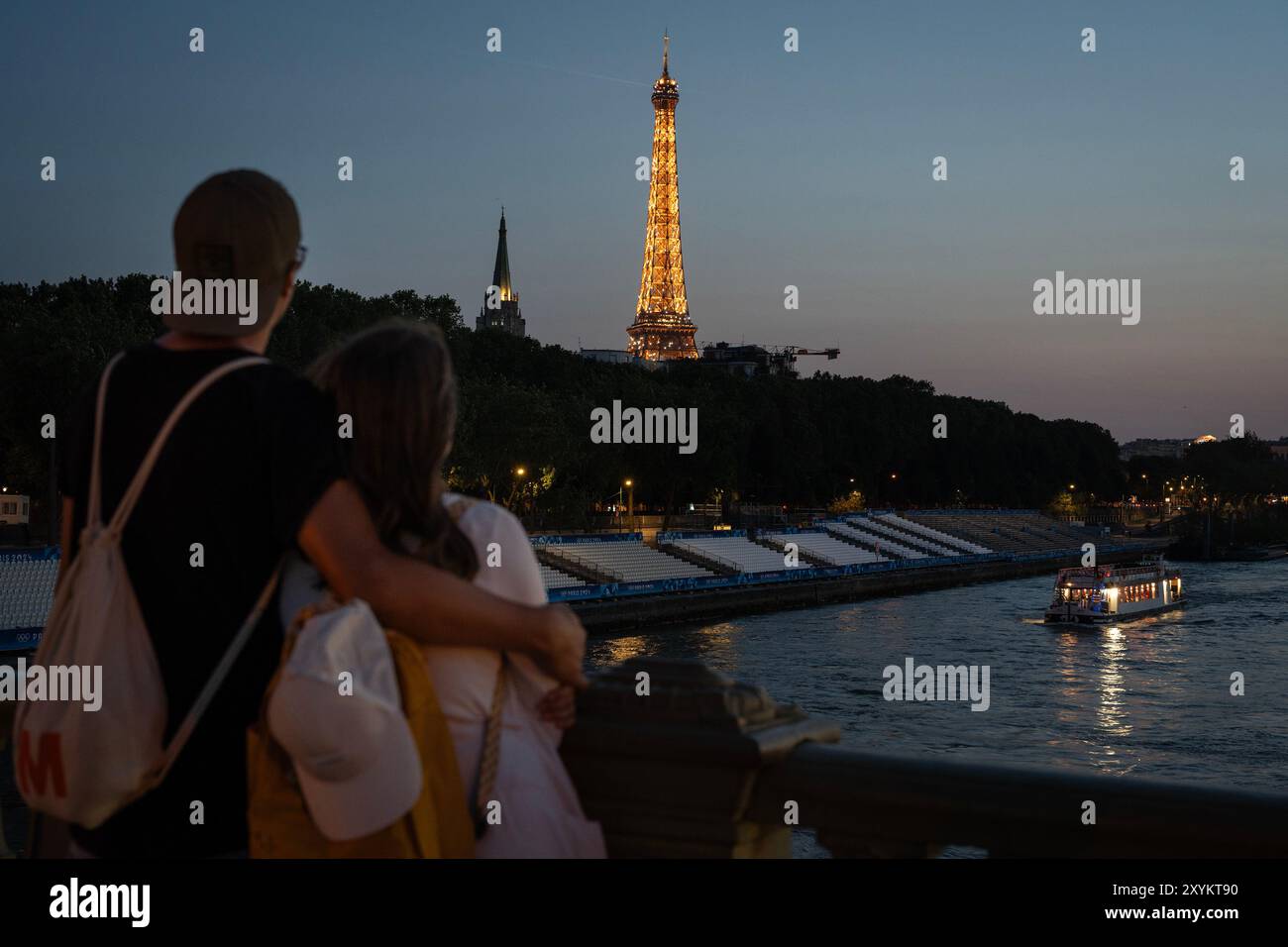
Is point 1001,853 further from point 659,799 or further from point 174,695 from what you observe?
point 174,695

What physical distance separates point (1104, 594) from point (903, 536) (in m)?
28.7

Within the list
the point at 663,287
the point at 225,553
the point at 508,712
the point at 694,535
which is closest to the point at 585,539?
the point at 694,535

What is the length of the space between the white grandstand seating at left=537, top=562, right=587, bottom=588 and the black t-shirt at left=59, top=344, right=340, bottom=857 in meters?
39.0

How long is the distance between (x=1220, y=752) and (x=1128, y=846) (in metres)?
23.4

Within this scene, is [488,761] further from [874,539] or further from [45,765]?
[874,539]

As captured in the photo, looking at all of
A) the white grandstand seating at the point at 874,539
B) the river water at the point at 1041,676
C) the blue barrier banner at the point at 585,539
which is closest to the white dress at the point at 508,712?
the river water at the point at 1041,676

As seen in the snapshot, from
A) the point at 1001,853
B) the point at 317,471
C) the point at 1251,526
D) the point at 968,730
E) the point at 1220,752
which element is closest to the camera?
the point at 317,471

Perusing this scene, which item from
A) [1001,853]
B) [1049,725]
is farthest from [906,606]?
[1001,853]

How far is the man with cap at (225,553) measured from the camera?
242 cm

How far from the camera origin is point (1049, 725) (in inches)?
1056

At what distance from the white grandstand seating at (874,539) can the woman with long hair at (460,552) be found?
65.7 m

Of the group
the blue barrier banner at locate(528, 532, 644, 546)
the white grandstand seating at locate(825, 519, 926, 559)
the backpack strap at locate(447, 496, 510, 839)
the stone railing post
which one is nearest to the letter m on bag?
the backpack strap at locate(447, 496, 510, 839)
